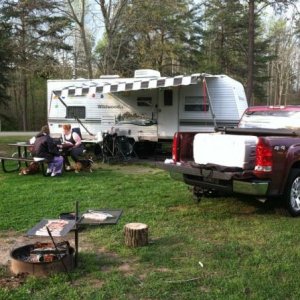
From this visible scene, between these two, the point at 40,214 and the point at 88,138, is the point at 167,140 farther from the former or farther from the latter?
the point at 40,214

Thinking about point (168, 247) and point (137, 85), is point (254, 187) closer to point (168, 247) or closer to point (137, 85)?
point (168, 247)

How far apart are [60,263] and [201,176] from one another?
3.07 m

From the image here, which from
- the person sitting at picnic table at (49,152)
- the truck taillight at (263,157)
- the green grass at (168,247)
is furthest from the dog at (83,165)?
the truck taillight at (263,157)

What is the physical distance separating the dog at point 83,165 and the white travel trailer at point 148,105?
2.70 metres

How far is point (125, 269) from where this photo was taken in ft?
16.0

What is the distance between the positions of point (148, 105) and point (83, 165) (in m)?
4.34

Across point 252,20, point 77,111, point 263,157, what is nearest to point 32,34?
point 252,20

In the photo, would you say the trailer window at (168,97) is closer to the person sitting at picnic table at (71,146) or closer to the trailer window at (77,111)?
the trailer window at (77,111)

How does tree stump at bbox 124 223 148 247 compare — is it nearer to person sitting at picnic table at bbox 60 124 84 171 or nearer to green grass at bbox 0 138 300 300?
green grass at bbox 0 138 300 300

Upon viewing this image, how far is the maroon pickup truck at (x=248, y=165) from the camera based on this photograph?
6.58 m

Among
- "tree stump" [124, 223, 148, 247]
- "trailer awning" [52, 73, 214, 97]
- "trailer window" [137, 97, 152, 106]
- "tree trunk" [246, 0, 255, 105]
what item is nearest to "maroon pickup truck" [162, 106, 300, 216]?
"tree stump" [124, 223, 148, 247]

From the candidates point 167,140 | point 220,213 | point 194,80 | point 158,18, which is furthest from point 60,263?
point 158,18

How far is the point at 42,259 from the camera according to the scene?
474cm

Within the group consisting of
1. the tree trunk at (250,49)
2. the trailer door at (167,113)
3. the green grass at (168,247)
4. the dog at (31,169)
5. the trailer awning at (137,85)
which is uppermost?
the tree trunk at (250,49)
